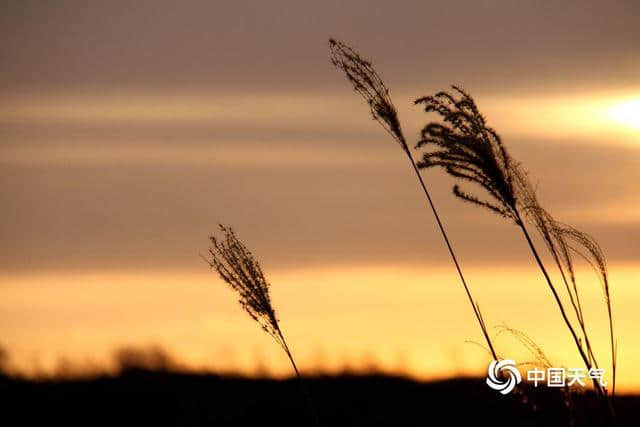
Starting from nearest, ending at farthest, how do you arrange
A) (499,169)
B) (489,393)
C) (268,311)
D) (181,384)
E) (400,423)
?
(499,169) < (268,311) < (489,393) < (400,423) < (181,384)

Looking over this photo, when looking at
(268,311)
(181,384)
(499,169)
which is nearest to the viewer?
(499,169)

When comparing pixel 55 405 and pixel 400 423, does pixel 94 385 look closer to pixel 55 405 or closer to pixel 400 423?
pixel 55 405

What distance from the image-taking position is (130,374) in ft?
19.0

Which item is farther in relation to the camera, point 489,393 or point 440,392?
point 440,392

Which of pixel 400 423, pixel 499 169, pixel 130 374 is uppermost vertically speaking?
pixel 499 169

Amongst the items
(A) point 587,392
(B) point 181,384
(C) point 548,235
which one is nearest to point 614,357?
(A) point 587,392

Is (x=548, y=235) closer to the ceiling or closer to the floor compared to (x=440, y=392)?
closer to the ceiling

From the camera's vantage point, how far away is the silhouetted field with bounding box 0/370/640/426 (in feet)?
15.8

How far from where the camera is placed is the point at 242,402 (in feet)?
17.6

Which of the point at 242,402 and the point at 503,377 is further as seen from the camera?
the point at 242,402

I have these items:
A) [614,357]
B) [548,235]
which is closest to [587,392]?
[614,357]

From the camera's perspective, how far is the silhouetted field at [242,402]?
4805 mm

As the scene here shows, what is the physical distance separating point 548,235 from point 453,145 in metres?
0.53

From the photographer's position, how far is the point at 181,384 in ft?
18.3
